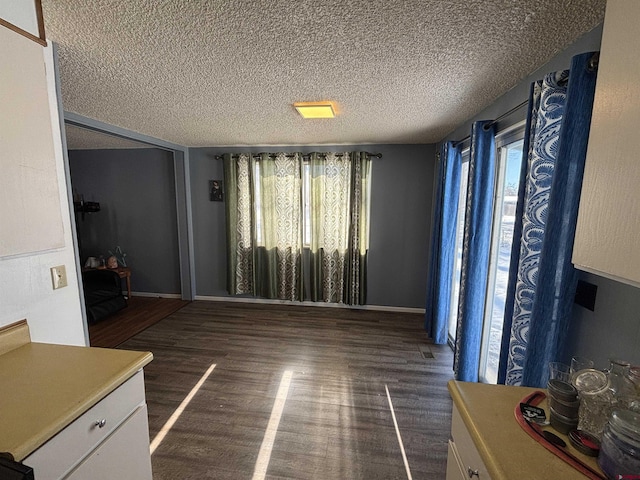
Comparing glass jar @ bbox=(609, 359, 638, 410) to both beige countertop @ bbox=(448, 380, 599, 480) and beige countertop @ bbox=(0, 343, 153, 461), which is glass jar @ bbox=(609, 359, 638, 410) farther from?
beige countertop @ bbox=(0, 343, 153, 461)

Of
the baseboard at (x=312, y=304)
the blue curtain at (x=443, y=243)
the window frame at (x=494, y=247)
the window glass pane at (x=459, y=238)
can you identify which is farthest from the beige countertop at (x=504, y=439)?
the baseboard at (x=312, y=304)

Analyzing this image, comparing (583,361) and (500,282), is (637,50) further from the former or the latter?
(500,282)

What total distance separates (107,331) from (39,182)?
287 cm

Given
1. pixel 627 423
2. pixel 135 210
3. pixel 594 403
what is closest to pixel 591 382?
pixel 594 403

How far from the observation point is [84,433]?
92cm

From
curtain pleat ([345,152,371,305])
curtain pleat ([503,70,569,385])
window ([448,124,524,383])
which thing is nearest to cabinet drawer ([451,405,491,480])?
curtain pleat ([503,70,569,385])

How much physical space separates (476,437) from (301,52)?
1711 millimetres

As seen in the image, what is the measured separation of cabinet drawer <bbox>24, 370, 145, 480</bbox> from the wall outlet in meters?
0.69

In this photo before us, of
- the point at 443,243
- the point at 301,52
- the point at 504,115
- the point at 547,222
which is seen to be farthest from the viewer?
the point at 443,243

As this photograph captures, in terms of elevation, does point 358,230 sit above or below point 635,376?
above

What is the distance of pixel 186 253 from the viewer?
4.30 metres

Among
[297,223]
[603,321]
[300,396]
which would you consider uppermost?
[297,223]

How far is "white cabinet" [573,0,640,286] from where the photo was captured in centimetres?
64

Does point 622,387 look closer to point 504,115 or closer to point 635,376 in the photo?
point 635,376
